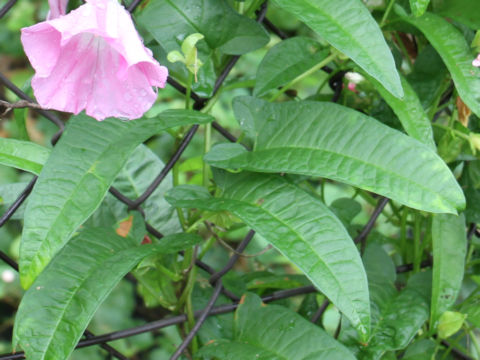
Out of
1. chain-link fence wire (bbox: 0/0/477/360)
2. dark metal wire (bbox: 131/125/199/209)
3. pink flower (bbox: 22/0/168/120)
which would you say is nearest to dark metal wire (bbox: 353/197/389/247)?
chain-link fence wire (bbox: 0/0/477/360)

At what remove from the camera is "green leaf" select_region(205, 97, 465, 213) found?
552 millimetres

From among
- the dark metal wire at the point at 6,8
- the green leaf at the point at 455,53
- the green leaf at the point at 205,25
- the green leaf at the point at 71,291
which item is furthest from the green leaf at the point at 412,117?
the dark metal wire at the point at 6,8

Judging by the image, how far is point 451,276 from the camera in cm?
71

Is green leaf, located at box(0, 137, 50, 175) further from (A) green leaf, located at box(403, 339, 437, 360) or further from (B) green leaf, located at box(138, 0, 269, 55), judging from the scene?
(A) green leaf, located at box(403, 339, 437, 360)

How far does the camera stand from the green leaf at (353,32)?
0.51 meters

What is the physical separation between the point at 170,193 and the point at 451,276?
0.34 meters

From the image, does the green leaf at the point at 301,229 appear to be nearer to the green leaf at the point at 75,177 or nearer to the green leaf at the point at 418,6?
the green leaf at the point at 75,177

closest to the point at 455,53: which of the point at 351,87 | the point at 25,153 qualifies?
the point at 351,87

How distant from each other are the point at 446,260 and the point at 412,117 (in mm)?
189

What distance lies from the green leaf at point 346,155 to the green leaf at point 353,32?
83mm

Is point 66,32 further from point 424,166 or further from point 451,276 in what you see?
point 451,276

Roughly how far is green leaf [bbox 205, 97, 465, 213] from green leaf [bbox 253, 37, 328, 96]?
0.12 ft

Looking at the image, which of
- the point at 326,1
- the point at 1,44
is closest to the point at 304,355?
the point at 326,1

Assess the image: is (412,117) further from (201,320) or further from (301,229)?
(201,320)
